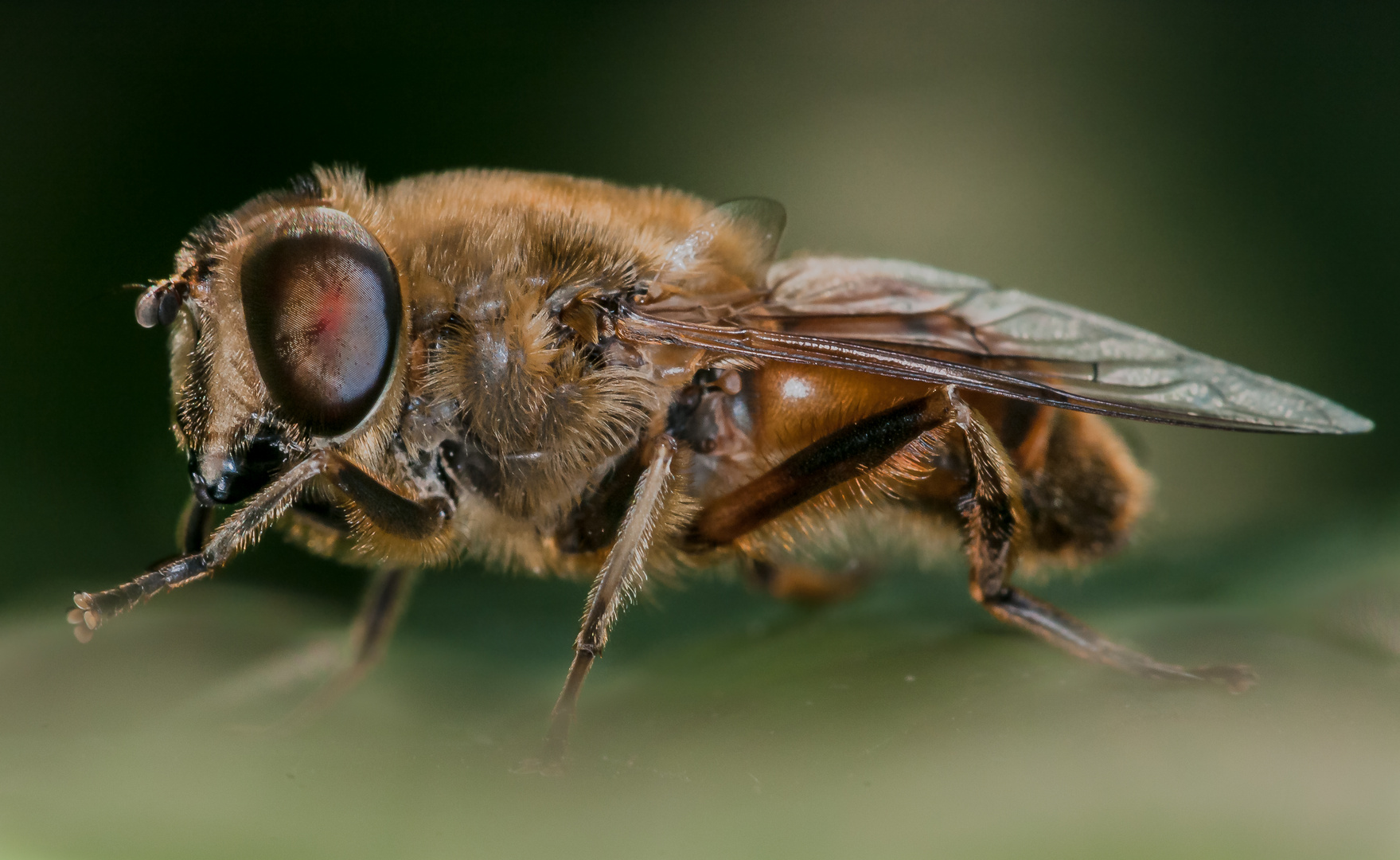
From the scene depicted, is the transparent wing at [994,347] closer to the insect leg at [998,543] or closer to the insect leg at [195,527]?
the insect leg at [998,543]

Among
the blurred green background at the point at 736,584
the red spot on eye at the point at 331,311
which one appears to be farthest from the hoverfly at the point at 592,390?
the blurred green background at the point at 736,584

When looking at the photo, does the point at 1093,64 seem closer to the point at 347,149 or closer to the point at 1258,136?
the point at 1258,136

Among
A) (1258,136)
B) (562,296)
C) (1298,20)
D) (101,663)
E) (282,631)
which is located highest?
(1298,20)

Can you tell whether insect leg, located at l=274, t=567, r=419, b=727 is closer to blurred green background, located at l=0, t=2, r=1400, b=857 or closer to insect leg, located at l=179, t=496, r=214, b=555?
blurred green background, located at l=0, t=2, r=1400, b=857

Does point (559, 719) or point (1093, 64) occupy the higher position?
point (1093, 64)

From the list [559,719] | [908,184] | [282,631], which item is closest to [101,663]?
[282,631]

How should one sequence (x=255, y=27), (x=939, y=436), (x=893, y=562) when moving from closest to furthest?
(x=939, y=436)
(x=893, y=562)
(x=255, y=27)
